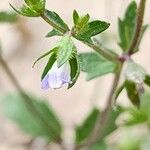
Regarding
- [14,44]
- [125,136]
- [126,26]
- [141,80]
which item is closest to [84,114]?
[125,136]

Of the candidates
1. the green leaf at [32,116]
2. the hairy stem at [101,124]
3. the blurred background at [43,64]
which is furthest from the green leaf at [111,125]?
the blurred background at [43,64]

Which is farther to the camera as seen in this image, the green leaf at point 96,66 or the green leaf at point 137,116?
the green leaf at point 137,116

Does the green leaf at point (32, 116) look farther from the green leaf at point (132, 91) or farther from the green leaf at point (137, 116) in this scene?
the green leaf at point (132, 91)

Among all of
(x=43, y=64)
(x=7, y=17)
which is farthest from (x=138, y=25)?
(x=43, y=64)

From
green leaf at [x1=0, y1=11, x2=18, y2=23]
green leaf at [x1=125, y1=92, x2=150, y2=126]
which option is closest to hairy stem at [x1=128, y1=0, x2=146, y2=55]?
green leaf at [x1=0, y1=11, x2=18, y2=23]

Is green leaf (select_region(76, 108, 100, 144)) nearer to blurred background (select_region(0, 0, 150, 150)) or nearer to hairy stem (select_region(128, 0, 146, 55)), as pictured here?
blurred background (select_region(0, 0, 150, 150))

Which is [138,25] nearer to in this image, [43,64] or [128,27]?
[128,27]
